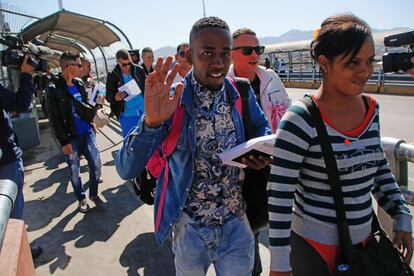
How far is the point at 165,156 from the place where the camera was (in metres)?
2.00

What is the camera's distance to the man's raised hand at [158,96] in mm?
1670

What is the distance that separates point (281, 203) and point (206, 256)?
59 cm

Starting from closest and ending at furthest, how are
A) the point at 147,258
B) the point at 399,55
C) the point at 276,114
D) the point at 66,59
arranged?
the point at 399,55
the point at 276,114
the point at 147,258
the point at 66,59

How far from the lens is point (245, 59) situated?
295 cm

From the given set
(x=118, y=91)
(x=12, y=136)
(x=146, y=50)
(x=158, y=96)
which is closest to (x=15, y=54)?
(x=12, y=136)

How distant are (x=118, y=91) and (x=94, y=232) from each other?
200cm

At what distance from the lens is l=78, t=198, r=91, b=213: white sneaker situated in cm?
480

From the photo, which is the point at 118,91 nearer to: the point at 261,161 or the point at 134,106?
the point at 134,106

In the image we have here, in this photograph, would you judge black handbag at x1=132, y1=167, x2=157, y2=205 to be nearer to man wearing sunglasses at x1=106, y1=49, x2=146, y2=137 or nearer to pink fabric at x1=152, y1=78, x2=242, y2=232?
pink fabric at x1=152, y1=78, x2=242, y2=232

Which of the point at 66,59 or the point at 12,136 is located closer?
the point at 12,136

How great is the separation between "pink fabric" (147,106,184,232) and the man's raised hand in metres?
0.16

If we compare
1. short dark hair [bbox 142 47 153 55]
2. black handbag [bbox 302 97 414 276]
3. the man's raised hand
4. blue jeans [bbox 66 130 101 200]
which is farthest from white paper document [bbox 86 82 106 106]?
black handbag [bbox 302 97 414 276]

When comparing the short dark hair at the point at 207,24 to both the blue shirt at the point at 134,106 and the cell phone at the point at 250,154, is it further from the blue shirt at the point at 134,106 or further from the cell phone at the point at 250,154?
the blue shirt at the point at 134,106

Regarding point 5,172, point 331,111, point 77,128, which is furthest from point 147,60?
point 331,111
